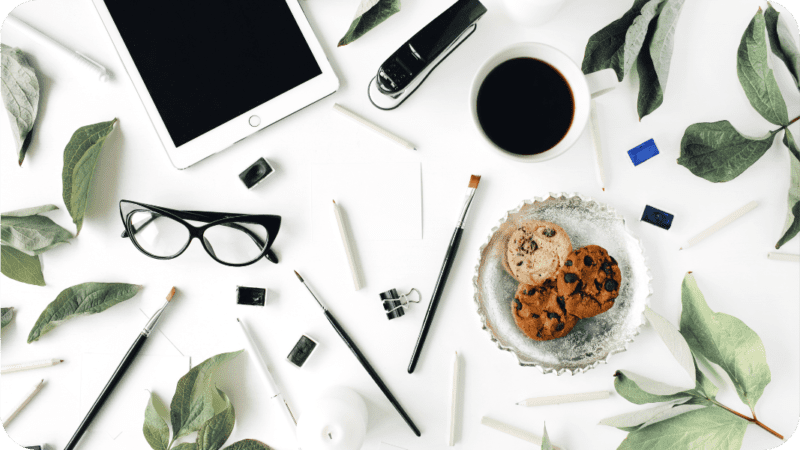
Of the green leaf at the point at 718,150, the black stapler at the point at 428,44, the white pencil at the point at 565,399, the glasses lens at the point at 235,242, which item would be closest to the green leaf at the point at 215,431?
the glasses lens at the point at 235,242

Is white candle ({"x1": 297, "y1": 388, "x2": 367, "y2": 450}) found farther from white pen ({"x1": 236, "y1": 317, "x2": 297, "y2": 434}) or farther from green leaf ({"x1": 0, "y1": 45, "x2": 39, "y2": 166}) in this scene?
green leaf ({"x1": 0, "y1": 45, "x2": 39, "y2": 166})

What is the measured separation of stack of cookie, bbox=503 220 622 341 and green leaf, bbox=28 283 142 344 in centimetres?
63

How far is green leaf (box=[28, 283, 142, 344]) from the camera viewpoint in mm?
719

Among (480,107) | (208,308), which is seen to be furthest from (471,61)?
(208,308)

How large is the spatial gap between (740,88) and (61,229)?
114 centimetres

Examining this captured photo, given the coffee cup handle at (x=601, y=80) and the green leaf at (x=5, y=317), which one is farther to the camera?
the green leaf at (x=5, y=317)

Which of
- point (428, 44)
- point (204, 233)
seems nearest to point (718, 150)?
point (428, 44)

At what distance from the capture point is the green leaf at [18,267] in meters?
0.73

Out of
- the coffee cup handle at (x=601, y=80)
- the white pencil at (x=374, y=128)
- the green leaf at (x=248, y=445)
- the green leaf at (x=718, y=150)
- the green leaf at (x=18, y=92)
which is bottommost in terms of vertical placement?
the green leaf at (x=248, y=445)

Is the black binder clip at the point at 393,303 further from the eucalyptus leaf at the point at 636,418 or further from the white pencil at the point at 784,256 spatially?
the white pencil at the point at 784,256

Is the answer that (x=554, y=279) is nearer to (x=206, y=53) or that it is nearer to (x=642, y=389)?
(x=642, y=389)

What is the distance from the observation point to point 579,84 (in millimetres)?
625

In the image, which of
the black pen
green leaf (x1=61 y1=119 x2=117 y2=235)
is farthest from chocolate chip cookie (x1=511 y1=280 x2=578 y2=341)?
green leaf (x1=61 y1=119 x2=117 y2=235)

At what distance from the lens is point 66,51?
713 mm
